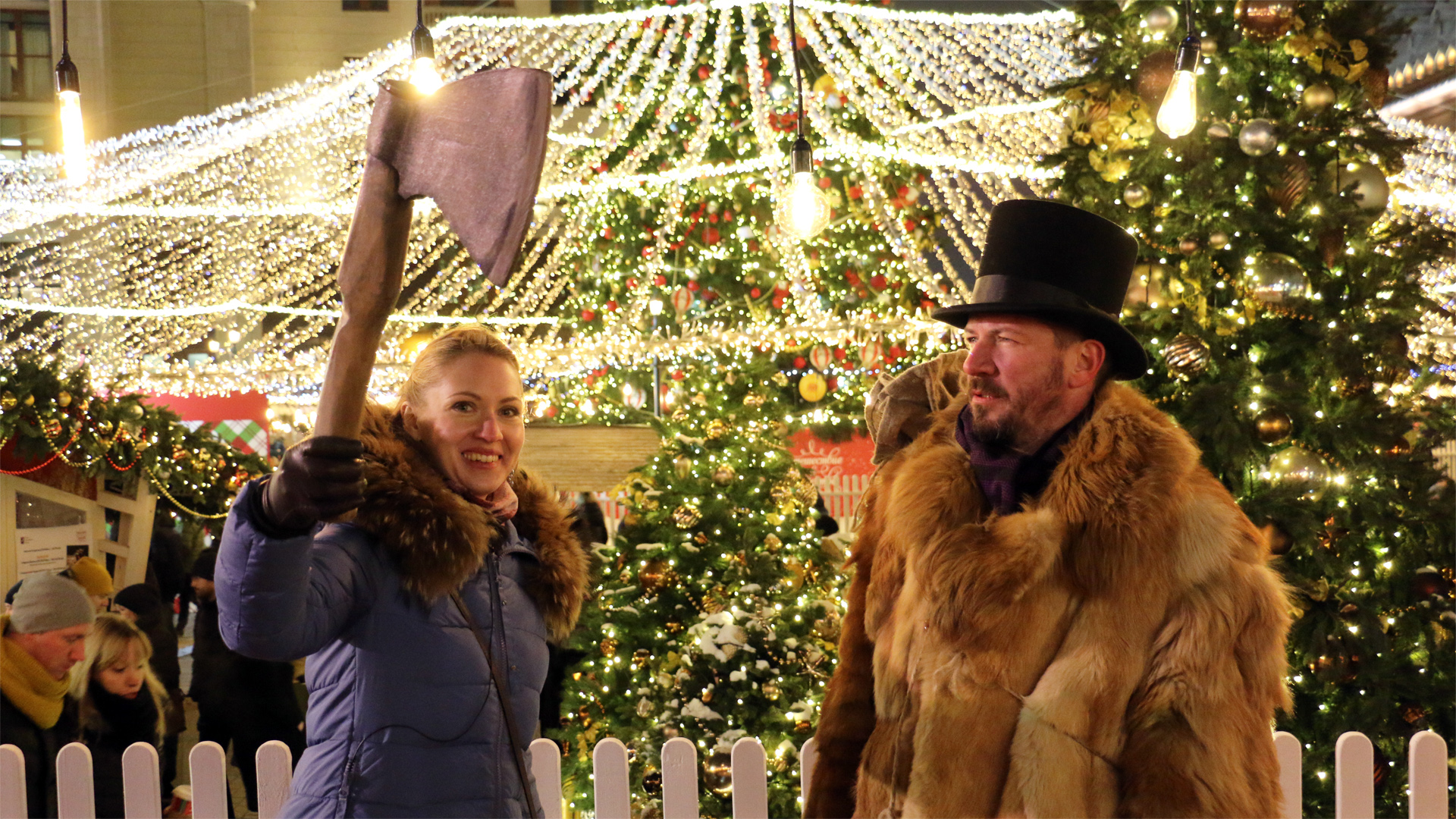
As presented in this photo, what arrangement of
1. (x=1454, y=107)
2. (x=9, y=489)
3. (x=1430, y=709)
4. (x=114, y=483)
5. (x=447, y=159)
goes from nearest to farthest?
(x=447, y=159)
(x=1430, y=709)
(x=9, y=489)
(x=114, y=483)
(x=1454, y=107)

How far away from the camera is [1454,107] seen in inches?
399

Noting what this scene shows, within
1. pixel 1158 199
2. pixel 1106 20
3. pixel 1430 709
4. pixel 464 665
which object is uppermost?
pixel 1106 20

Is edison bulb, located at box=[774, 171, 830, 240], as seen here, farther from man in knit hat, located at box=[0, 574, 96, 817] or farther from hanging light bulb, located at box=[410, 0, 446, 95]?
man in knit hat, located at box=[0, 574, 96, 817]

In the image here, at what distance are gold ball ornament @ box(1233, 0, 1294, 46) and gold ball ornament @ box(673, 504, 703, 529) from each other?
293 centimetres

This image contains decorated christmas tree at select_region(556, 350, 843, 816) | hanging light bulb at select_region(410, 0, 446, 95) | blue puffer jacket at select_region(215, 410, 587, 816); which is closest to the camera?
blue puffer jacket at select_region(215, 410, 587, 816)

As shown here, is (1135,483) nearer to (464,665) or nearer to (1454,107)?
(464,665)

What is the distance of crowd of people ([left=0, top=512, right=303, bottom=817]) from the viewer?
359cm

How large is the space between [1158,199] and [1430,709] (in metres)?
2.07

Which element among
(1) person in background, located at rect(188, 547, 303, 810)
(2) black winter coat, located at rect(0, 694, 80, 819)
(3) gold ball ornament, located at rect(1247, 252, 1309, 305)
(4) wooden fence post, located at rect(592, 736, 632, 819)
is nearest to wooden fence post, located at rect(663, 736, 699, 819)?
(4) wooden fence post, located at rect(592, 736, 632, 819)

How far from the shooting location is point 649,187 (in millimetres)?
8336

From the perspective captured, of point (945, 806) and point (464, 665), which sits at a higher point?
point (464, 665)

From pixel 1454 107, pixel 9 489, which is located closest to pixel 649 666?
pixel 9 489

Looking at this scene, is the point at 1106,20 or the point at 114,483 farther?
the point at 114,483

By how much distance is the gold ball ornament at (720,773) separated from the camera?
13.8ft
